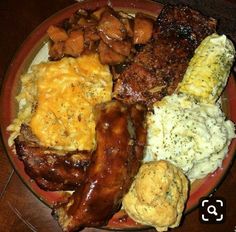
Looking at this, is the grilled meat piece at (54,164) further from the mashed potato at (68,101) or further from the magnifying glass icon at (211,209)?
the magnifying glass icon at (211,209)

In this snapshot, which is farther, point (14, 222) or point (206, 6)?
point (206, 6)

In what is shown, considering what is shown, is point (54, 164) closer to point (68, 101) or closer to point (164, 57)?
point (68, 101)

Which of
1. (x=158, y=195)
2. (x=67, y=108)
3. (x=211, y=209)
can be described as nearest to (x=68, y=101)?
(x=67, y=108)

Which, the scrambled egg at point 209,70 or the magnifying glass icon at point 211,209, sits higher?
the scrambled egg at point 209,70

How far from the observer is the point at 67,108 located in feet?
9.45

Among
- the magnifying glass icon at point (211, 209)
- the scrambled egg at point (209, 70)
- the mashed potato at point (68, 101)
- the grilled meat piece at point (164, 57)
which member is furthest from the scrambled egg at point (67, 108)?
the magnifying glass icon at point (211, 209)

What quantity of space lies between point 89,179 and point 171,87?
0.88 m

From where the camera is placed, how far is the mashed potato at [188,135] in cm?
281

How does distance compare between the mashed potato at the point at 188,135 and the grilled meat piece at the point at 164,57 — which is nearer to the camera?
the mashed potato at the point at 188,135

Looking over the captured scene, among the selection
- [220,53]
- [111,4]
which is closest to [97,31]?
[111,4]

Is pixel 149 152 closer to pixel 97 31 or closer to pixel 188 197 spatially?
→ pixel 188 197

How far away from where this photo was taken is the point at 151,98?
2967 mm

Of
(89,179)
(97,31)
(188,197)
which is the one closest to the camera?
(89,179)

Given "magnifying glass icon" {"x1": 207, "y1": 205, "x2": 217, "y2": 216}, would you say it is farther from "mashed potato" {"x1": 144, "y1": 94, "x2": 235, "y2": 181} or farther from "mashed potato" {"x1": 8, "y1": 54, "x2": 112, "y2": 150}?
"mashed potato" {"x1": 8, "y1": 54, "x2": 112, "y2": 150}
